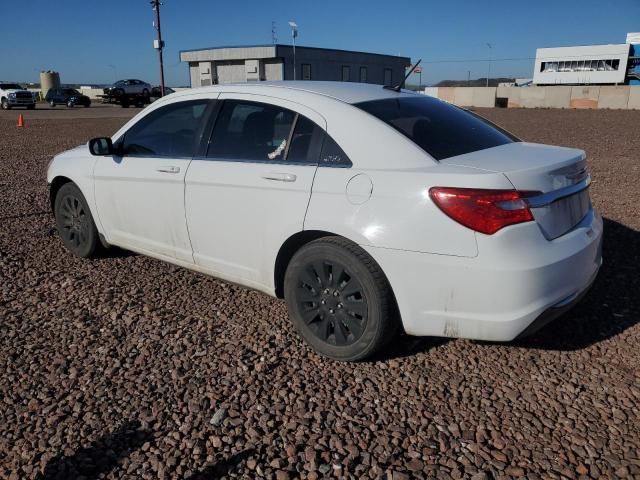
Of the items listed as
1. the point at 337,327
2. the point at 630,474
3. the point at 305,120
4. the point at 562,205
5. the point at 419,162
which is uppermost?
the point at 305,120

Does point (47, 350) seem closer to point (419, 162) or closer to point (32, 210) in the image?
point (419, 162)

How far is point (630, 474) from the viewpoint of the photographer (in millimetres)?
2393

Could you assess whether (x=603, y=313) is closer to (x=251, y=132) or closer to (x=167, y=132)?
(x=251, y=132)

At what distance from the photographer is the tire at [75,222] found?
4.97 meters

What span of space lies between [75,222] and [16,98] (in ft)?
134

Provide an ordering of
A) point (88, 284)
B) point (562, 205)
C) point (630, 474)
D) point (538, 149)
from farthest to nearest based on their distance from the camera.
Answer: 1. point (88, 284)
2. point (538, 149)
3. point (562, 205)
4. point (630, 474)

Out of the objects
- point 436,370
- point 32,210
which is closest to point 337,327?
point 436,370

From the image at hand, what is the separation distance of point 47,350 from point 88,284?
1.17 meters

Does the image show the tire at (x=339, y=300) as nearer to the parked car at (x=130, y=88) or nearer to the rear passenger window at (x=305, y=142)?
the rear passenger window at (x=305, y=142)

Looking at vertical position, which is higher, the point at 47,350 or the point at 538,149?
the point at 538,149

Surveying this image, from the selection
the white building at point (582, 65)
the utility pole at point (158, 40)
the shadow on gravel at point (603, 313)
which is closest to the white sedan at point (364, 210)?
the shadow on gravel at point (603, 313)

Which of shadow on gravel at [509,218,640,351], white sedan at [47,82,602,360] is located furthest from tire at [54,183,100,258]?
shadow on gravel at [509,218,640,351]

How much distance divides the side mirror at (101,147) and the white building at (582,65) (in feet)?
273

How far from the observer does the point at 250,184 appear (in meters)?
3.51
